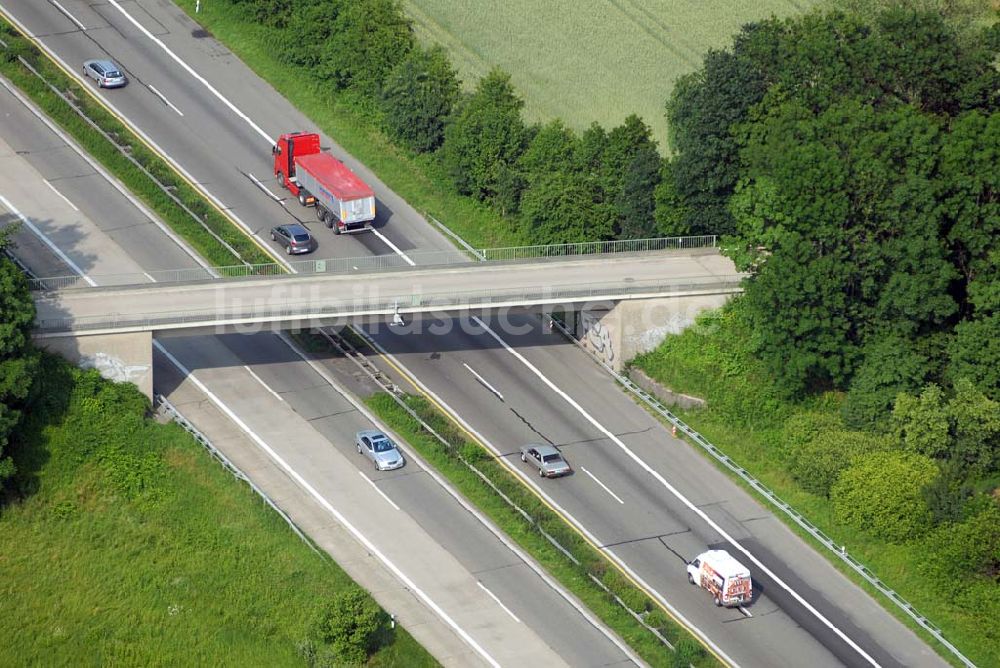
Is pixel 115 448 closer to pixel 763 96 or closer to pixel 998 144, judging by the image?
pixel 763 96

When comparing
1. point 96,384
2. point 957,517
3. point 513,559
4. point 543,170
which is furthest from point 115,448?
point 957,517

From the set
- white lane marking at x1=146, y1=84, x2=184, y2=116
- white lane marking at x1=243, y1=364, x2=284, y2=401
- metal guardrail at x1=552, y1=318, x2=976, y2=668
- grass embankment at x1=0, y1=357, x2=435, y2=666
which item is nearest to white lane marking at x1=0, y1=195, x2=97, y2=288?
white lane marking at x1=243, y1=364, x2=284, y2=401

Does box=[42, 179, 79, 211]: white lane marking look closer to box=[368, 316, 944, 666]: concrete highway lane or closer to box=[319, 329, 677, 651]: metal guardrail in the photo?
box=[319, 329, 677, 651]: metal guardrail

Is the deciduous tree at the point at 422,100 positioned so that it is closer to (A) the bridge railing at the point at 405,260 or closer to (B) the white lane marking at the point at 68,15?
(A) the bridge railing at the point at 405,260

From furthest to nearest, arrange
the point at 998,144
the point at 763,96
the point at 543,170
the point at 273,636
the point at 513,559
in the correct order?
the point at 543,170 < the point at 763,96 < the point at 998,144 < the point at 513,559 < the point at 273,636

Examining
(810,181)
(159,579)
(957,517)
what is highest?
(810,181)

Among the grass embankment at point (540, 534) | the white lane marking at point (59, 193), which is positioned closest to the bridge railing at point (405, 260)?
the white lane marking at point (59, 193)

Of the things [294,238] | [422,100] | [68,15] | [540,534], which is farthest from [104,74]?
[540,534]
